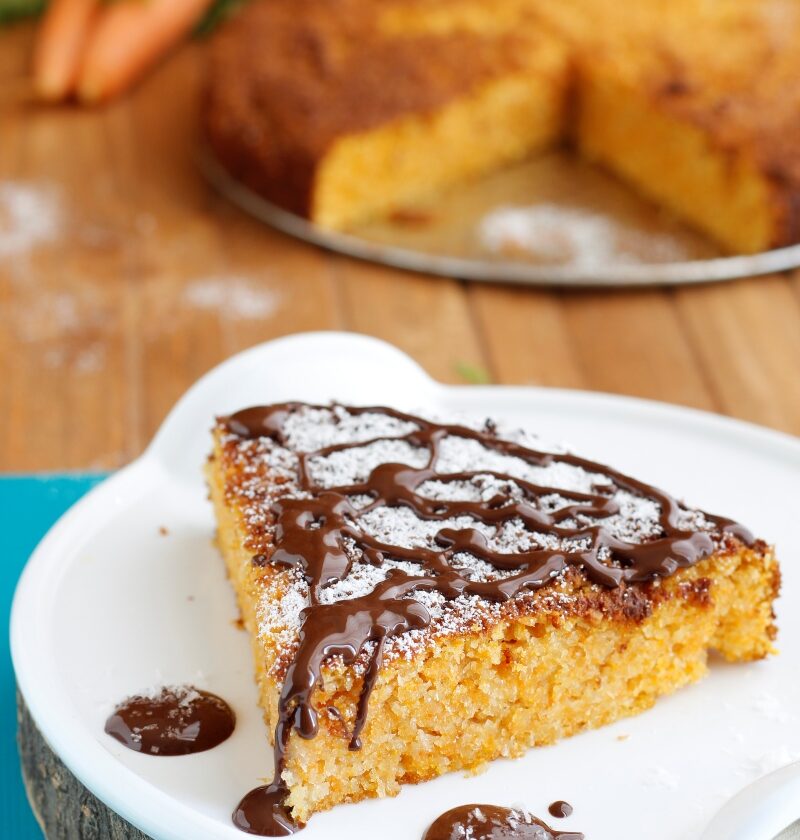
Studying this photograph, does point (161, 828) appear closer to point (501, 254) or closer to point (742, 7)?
point (501, 254)

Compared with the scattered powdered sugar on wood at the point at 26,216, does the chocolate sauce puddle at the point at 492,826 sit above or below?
above

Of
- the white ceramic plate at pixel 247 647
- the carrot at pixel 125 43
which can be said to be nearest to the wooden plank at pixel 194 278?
the carrot at pixel 125 43

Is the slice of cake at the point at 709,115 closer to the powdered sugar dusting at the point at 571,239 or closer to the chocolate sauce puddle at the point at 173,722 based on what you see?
the powdered sugar dusting at the point at 571,239

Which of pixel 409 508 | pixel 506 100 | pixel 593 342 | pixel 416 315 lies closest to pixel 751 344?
pixel 593 342

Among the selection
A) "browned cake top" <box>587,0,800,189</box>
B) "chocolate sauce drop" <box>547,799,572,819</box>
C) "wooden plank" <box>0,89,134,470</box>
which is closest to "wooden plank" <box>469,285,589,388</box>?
"browned cake top" <box>587,0,800,189</box>

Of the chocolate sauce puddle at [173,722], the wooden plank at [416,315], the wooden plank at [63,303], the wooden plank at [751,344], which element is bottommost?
the wooden plank at [63,303]

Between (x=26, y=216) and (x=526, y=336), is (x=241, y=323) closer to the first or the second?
(x=526, y=336)
